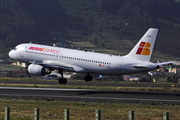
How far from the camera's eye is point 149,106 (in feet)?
135

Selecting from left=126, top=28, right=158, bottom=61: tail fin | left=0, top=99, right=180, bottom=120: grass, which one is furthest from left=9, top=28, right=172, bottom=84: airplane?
left=0, top=99, right=180, bottom=120: grass

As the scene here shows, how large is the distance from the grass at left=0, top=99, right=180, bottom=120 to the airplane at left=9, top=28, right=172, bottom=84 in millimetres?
20368

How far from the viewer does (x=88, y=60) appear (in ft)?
224

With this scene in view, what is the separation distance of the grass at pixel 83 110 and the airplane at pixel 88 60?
20.4 m

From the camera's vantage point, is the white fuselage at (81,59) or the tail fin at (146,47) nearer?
the tail fin at (146,47)

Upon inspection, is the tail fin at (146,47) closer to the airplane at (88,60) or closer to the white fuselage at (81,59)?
the airplane at (88,60)

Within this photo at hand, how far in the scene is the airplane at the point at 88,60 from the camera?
63344mm

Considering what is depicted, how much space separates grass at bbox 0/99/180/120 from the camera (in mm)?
33781

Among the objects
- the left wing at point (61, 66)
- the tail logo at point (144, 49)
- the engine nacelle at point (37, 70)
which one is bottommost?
the engine nacelle at point (37, 70)

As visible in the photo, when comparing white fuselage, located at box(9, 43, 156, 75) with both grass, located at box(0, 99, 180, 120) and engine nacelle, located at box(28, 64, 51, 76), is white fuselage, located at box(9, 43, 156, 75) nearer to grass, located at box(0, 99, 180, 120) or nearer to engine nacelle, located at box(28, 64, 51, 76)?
engine nacelle, located at box(28, 64, 51, 76)

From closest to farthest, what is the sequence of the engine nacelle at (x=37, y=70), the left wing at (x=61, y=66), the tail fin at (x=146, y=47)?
the tail fin at (x=146, y=47)
the engine nacelle at (x=37, y=70)
the left wing at (x=61, y=66)

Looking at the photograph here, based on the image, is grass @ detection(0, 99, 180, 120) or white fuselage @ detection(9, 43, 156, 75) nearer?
grass @ detection(0, 99, 180, 120)

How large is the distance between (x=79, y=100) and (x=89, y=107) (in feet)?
23.1

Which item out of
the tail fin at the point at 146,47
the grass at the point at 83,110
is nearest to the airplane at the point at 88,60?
the tail fin at the point at 146,47
